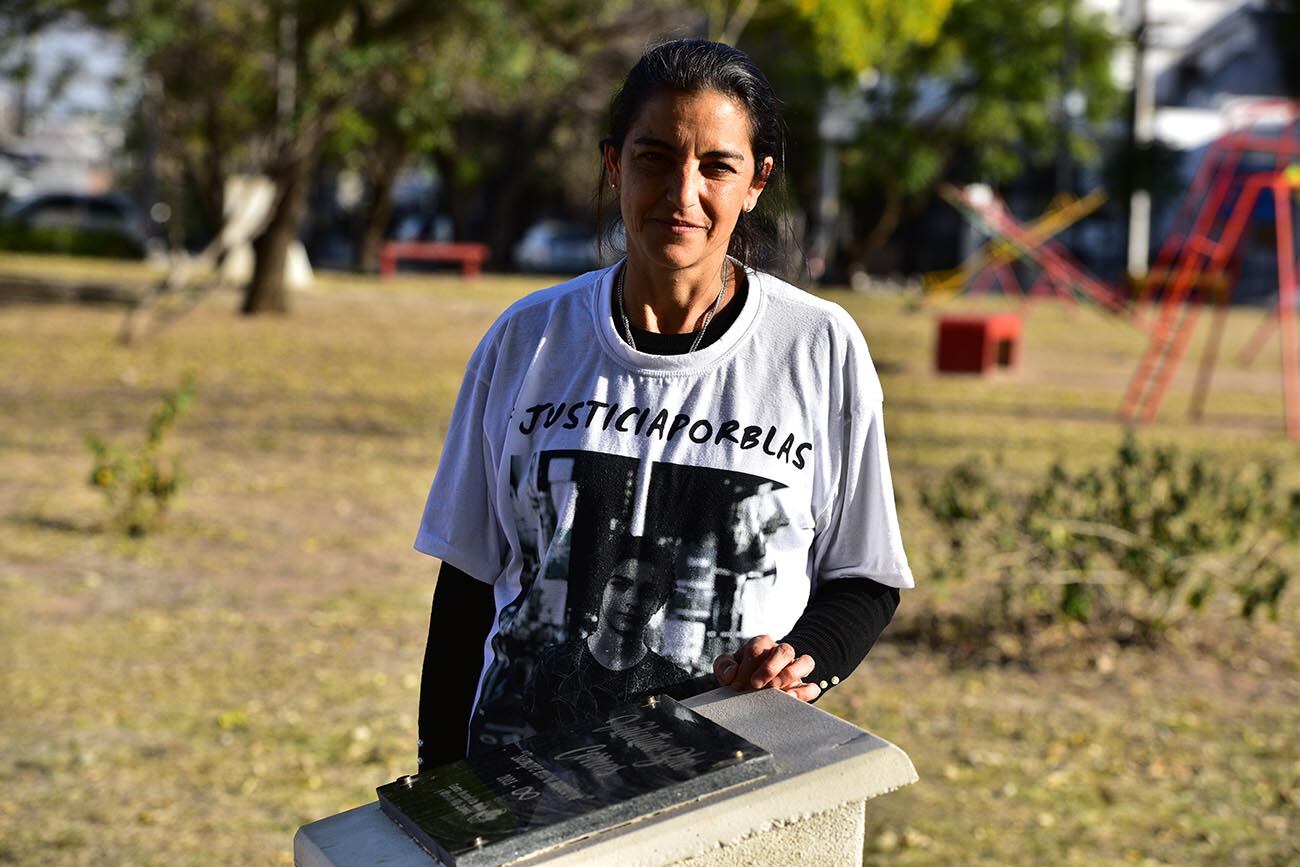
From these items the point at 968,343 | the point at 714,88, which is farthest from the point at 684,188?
the point at 968,343

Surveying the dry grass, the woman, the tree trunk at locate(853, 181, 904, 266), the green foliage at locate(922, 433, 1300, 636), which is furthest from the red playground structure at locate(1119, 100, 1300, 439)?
the tree trunk at locate(853, 181, 904, 266)

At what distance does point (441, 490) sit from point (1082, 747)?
3.49 metres

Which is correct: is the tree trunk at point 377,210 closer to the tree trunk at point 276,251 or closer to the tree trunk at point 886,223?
the tree trunk at point 886,223

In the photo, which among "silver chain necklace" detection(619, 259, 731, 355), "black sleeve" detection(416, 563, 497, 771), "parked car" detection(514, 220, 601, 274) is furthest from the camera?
"parked car" detection(514, 220, 601, 274)

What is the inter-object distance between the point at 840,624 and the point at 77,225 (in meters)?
38.7

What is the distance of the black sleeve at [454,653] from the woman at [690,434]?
103mm

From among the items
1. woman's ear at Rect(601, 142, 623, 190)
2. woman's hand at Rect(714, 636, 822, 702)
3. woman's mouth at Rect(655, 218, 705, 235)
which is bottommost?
woman's hand at Rect(714, 636, 822, 702)

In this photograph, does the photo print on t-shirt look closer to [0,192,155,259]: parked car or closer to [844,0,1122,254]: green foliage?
[0,192,155,259]: parked car

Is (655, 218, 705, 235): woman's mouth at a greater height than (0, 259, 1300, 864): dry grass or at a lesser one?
greater

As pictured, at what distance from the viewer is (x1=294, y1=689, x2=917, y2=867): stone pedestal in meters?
1.65

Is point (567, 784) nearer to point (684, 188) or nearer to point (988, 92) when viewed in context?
point (684, 188)

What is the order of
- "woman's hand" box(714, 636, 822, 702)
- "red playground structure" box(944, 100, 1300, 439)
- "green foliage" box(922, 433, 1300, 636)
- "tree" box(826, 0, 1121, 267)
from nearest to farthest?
"woman's hand" box(714, 636, 822, 702), "green foliage" box(922, 433, 1300, 636), "red playground structure" box(944, 100, 1300, 439), "tree" box(826, 0, 1121, 267)

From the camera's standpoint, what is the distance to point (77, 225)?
124 feet

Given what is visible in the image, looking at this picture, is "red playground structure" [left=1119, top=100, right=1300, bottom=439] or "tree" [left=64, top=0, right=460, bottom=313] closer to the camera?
"red playground structure" [left=1119, top=100, right=1300, bottom=439]
